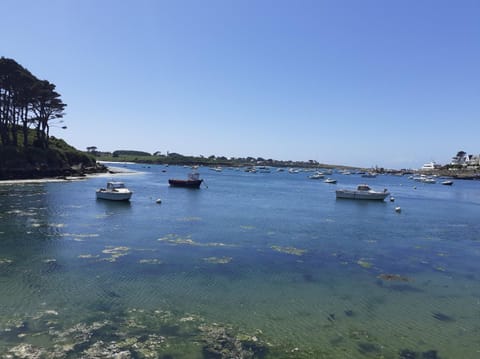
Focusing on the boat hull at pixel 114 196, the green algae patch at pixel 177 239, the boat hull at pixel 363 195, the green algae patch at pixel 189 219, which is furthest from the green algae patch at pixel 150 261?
the boat hull at pixel 363 195

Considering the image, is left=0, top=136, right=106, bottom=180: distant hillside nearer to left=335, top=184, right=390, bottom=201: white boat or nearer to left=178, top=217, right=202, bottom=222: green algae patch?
left=178, top=217, right=202, bottom=222: green algae patch

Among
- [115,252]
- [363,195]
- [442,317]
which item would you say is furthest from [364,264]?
[363,195]

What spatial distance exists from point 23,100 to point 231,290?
88.9m

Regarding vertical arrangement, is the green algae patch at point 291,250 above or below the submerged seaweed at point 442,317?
below

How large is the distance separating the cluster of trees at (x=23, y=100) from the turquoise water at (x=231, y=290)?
57639 mm

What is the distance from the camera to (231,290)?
18578mm

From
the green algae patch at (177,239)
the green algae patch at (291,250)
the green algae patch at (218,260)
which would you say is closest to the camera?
the green algae patch at (218,260)

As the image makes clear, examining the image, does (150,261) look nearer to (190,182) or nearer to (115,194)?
(115,194)

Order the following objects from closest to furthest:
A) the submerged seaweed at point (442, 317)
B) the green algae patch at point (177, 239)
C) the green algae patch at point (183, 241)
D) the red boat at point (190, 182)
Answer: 1. the submerged seaweed at point (442, 317)
2. the green algae patch at point (183, 241)
3. the green algae patch at point (177, 239)
4. the red boat at point (190, 182)

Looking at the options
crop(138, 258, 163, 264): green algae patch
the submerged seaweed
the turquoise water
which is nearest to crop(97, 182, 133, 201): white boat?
the turquoise water

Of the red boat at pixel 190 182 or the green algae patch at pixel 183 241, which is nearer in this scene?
the green algae patch at pixel 183 241

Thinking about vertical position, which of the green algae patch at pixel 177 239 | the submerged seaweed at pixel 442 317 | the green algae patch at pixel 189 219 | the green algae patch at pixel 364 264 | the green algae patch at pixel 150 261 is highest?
the green algae patch at pixel 150 261

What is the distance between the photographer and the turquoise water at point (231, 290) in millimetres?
13109

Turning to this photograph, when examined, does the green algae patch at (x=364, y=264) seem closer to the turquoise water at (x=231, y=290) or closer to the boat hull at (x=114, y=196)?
the turquoise water at (x=231, y=290)
